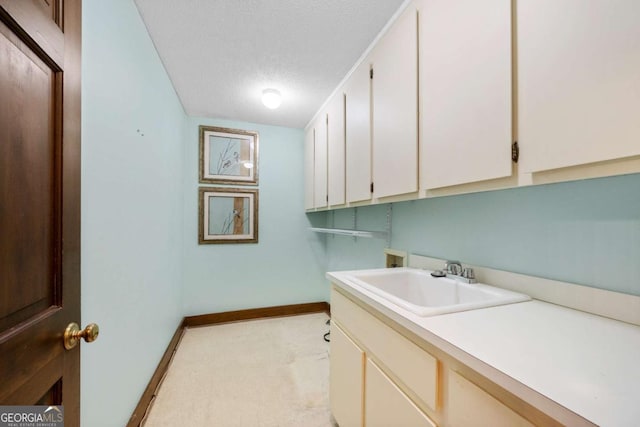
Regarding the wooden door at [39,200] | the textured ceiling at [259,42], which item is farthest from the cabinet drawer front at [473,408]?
the textured ceiling at [259,42]

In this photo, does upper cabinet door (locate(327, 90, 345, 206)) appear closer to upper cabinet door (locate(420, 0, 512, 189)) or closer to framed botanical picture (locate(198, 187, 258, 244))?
upper cabinet door (locate(420, 0, 512, 189))

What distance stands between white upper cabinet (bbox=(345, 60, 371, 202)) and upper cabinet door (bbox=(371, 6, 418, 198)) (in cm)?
8

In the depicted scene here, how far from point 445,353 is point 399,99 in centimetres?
116

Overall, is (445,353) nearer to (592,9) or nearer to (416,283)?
(416,283)

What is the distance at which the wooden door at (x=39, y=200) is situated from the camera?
0.51 meters

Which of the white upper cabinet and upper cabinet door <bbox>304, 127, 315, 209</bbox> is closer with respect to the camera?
the white upper cabinet

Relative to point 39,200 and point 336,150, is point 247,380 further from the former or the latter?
point 336,150

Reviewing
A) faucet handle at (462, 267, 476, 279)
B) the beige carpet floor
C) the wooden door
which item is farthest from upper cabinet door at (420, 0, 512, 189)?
the beige carpet floor

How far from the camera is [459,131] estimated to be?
0.97m

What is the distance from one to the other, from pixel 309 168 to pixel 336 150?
0.83m

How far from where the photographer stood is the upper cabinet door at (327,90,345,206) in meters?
2.04

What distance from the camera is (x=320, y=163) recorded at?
8.37ft

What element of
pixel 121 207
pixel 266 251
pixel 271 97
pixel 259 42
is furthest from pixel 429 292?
pixel 266 251

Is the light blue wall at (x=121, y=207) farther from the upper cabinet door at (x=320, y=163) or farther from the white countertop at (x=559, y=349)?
the upper cabinet door at (x=320, y=163)
